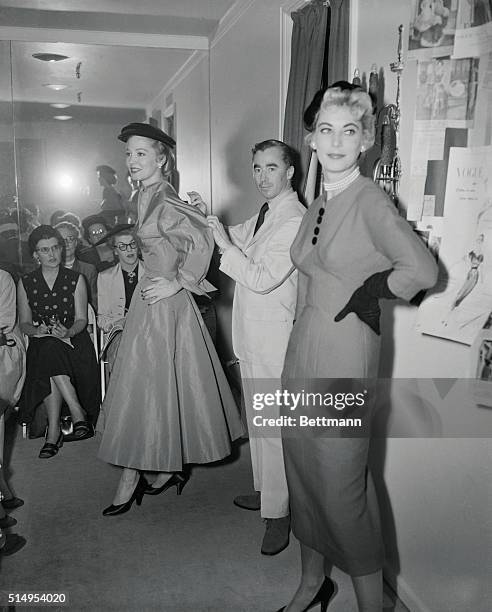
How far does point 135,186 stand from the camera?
4.58 meters

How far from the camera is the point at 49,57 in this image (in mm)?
4449

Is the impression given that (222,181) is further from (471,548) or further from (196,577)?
(471,548)

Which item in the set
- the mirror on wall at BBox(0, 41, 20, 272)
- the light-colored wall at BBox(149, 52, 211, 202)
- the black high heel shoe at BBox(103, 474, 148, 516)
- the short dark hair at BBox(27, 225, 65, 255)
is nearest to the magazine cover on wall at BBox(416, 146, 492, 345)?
the black high heel shoe at BBox(103, 474, 148, 516)

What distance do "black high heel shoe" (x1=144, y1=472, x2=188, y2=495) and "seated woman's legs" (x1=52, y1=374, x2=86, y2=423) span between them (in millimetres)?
965

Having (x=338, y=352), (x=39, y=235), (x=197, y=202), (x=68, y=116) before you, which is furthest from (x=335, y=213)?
(x=68, y=116)

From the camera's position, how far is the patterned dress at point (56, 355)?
368 cm

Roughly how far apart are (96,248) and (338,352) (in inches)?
117

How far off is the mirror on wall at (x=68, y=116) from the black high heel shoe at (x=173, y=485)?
194cm

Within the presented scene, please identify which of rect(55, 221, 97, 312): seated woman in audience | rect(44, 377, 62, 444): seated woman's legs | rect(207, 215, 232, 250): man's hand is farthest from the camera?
rect(55, 221, 97, 312): seated woman in audience

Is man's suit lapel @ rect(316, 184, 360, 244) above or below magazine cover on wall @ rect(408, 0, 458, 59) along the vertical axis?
below

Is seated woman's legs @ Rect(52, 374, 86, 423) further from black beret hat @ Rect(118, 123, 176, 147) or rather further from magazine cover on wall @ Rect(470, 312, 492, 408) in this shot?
magazine cover on wall @ Rect(470, 312, 492, 408)

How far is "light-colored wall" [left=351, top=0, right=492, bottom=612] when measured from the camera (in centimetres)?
170

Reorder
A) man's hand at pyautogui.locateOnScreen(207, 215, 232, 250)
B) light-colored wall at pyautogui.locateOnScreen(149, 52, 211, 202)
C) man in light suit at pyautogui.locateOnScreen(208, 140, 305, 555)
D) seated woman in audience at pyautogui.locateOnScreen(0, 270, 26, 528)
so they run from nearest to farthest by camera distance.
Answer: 1. man's hand at pyautogui.locateOnScreen(207, 215, 232, 250)
2. man in light suit at pyautogui.locateOnScreen(208, 140, 305, 555)
3. seated woman in audience at pyautogui.locateOnScreen(0, 270, 26, 528)
4. light-colored wall at pyautogui.locateOnScreen(149, 52, 211, 202)

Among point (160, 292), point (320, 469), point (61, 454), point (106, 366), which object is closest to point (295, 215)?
point (160, 292)
